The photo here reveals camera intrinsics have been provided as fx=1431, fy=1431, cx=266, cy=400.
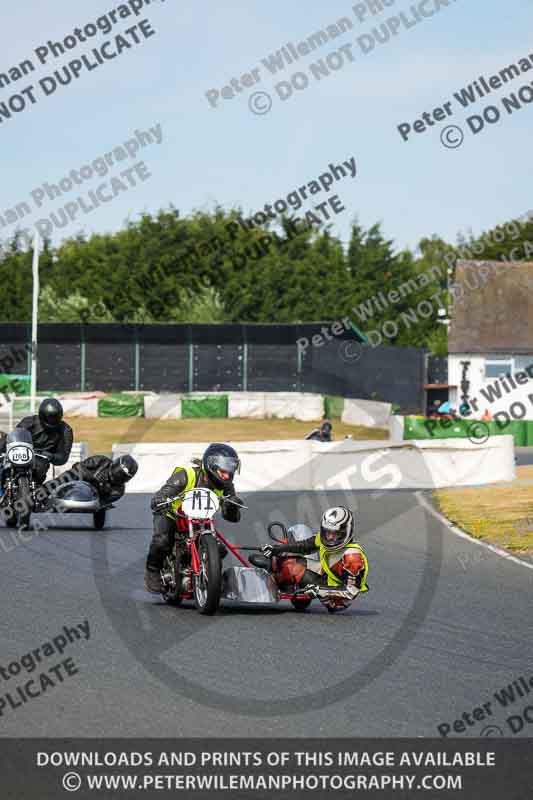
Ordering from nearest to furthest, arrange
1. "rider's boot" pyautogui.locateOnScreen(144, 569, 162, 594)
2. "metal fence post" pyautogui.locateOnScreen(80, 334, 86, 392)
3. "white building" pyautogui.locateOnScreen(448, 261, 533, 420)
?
"rider's boot" pyautogui.locateOnScreen(144, 569, 162, 594) < "white building" pyautogui.locateOnScreen(448, 261, 533, 420) < "metal fence post" pyautogui.locateOnScreen(80, 334, 86, 392)

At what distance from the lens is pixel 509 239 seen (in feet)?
303

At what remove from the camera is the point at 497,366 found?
6178 centimetres

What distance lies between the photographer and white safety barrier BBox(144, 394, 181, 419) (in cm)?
5456

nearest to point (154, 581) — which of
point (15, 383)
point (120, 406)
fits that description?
point (120, 406)

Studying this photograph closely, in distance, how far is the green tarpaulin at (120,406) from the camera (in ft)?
178

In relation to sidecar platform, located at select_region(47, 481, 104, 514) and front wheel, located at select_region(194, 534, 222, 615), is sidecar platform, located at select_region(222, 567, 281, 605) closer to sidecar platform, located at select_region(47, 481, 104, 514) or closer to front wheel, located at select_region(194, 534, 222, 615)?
front wheel, located at select_region(194, 534, 222, 615)

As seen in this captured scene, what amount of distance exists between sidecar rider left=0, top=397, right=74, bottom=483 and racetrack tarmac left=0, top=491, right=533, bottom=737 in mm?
2408

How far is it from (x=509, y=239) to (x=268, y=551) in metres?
83.9

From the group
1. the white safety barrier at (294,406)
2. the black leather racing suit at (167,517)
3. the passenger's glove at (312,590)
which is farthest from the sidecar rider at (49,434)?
the white safety barrier at (294,406)

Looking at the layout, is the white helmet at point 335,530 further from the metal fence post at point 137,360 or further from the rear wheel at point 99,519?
the metal fence post at point 137,360

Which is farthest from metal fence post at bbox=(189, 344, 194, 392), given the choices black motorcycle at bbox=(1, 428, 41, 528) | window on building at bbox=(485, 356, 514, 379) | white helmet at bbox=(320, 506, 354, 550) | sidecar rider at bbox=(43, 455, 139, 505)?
white helmet at bbox=(320, 506, 354, 550)

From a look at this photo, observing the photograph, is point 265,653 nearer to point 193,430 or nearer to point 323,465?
point 323,465
